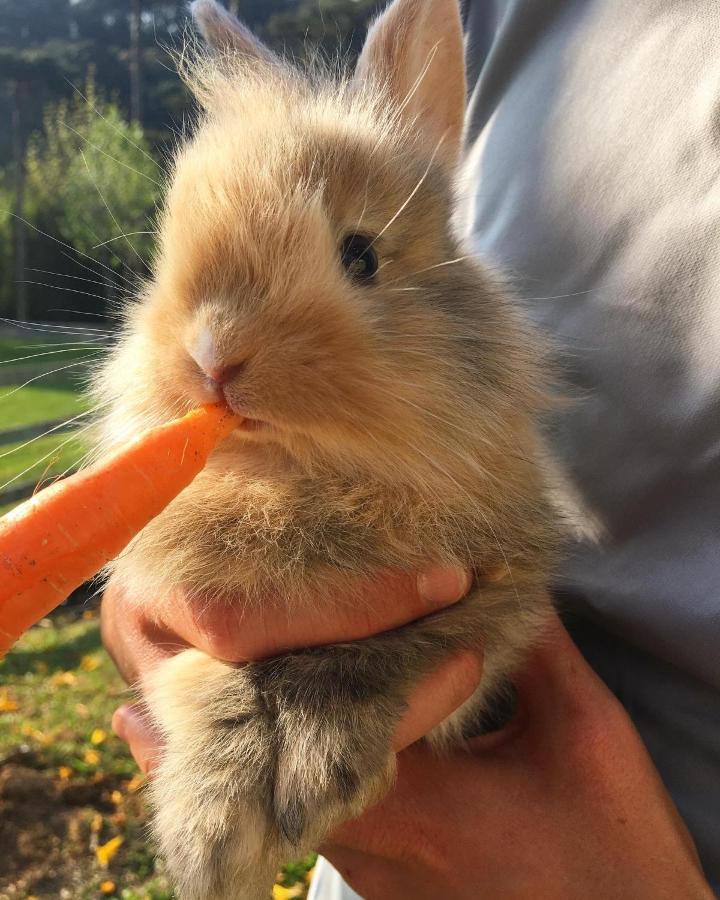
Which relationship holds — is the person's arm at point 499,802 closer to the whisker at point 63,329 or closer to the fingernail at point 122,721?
the fingernail at point 122,721

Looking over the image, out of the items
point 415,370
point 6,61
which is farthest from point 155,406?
point 6,61

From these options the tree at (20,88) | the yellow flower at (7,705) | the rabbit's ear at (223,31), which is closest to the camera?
the rabbit's ear at (223,31)

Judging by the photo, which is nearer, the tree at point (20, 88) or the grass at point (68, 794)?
the grass at point (68, 794)

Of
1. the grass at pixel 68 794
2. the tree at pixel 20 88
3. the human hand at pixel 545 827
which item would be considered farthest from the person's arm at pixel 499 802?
the tree at pixel 20 88

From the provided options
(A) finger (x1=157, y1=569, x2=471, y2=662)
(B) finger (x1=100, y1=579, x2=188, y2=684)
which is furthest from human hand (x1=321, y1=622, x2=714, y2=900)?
(B) finger (x1=100, y1=579, x2=188, y2=684)

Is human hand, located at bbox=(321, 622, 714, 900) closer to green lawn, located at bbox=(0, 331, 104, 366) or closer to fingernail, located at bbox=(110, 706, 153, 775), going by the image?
fingernail, located at bbox=(110, 706, 153, 775)

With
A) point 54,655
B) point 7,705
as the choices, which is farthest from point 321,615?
point 54,655

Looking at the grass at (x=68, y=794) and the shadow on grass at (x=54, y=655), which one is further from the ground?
the grass at (x=68, y=794)

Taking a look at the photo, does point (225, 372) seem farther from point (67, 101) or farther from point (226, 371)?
point (67, 101)
